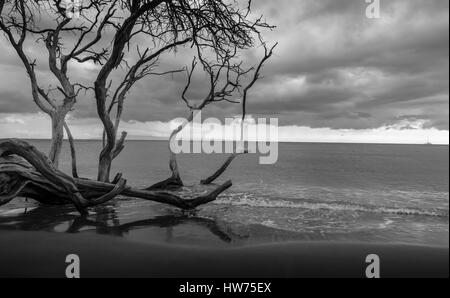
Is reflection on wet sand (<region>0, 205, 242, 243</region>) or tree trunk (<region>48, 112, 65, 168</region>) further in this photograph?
tree trunk (<region>48, 112, 65, 168</region>)

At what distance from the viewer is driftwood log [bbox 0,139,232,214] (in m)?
7.54

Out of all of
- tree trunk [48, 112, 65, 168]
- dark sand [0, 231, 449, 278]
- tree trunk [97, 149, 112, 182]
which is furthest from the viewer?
tree trunk [97, 149, 112, 182]

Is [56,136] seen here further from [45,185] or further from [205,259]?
[205,259]

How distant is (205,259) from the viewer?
19.1ft

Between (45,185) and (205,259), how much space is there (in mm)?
5330

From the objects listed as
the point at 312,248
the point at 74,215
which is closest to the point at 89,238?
the point at 74,215

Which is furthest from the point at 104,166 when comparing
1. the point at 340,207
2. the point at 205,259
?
the point at 340,207

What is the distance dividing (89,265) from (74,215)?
407 centimetres

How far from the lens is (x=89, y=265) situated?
550 centimetres

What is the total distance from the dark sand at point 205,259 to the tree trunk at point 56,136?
15.3ft

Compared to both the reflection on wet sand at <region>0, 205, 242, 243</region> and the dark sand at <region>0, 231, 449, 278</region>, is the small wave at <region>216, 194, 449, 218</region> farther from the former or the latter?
the dark sand at <region>0, 231, 449, 278</region>

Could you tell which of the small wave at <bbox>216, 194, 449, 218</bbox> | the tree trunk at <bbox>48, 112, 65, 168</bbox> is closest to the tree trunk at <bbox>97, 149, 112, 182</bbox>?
the tree trunk at <bbox>48, 112, 65, 168</bbox>

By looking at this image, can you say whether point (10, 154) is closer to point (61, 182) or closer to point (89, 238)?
point (61, 182)

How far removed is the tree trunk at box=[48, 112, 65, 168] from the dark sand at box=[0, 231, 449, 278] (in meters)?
4.67
